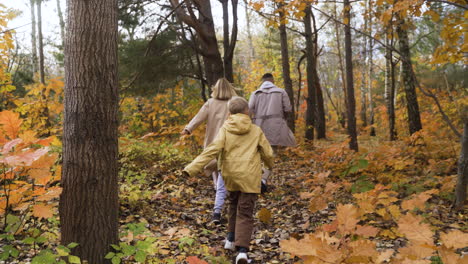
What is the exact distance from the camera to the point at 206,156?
331cm

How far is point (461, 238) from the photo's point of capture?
1459mm

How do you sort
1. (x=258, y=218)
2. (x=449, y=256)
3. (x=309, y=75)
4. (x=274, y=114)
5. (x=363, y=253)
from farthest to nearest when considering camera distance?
(x=309, y=75) < (x=274, y=114) < (x=258, y=218) < (x=363, y=253) < (x=449, y=256)

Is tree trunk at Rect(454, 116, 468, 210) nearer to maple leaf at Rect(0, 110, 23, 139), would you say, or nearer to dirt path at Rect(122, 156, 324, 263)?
dirt path at Rect(122, 156, 324, 263)

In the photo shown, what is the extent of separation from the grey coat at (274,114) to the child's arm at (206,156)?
101 inches

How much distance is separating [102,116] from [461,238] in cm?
233

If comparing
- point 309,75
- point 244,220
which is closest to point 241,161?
point 244,220

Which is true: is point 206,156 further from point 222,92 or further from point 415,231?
point 415,231

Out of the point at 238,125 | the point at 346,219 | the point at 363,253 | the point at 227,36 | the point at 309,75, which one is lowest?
the point at 363,253

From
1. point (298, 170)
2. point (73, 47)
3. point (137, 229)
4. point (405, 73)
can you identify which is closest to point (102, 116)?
point (73, 47)

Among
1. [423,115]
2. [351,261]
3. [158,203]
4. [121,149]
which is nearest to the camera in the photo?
[351,261]

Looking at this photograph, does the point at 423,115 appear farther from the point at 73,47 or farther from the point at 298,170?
the point at 73,47

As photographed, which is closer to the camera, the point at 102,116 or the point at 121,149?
the point at 102,116

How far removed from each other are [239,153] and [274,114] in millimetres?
2690

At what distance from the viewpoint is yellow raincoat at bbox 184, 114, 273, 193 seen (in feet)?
11.1
